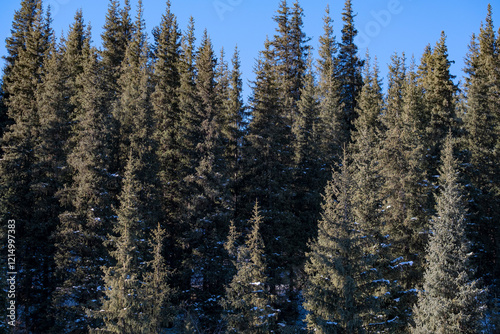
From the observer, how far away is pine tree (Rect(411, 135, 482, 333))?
749 inches

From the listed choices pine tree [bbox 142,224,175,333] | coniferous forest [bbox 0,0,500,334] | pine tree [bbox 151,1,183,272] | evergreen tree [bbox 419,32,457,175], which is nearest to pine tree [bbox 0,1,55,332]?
coniferous forest [bbox 0,0,500,334]

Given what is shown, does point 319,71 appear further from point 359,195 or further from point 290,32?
point 359,195

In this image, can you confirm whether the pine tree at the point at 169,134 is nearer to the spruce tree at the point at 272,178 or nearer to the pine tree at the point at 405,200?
the spruce tree at the point at 272,178

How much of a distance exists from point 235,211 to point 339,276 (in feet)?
40.3

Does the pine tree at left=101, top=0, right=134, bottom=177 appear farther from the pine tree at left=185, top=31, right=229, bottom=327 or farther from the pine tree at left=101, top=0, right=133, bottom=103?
the pine tree at left=185, top=31, right=229, bottom=327

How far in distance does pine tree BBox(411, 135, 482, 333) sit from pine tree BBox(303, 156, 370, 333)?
3938 mm

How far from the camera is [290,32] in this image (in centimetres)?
4516

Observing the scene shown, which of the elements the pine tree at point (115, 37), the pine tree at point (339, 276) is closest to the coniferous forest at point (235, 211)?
the pine tree at point (339, 276)

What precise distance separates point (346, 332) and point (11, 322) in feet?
52.9

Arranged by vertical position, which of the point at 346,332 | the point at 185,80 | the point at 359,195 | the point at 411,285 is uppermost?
the point at 185,80

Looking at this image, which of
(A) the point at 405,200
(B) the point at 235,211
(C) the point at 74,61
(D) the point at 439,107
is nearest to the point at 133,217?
(B) the point at 235,211

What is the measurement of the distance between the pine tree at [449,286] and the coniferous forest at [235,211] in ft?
0.29

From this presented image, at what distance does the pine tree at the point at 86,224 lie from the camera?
875 inches

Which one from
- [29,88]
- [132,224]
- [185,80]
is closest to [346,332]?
[132,224]
